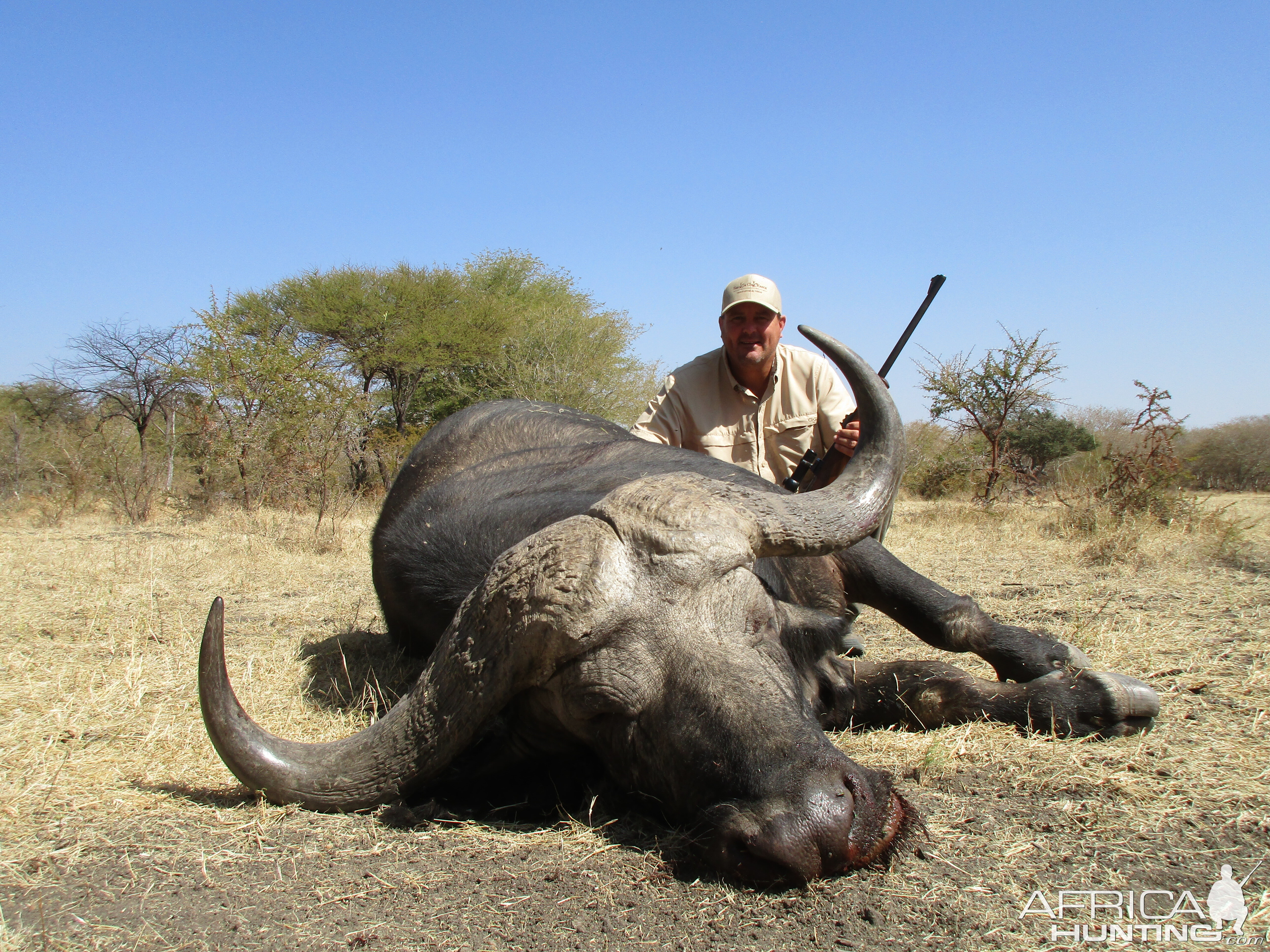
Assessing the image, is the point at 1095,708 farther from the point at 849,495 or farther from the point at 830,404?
the point at 830,404

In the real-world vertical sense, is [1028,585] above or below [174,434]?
below

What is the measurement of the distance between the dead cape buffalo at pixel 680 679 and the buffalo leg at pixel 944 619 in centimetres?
16

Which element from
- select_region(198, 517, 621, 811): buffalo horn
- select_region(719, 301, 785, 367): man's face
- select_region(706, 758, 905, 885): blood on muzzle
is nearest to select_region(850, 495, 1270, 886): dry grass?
select_region(706, 758, 905, 885): blood on muzzle

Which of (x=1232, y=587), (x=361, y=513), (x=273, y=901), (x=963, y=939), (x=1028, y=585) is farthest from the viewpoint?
(x=361, y=513)

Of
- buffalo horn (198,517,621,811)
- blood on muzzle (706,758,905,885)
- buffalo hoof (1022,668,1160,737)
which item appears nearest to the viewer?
blood on muzzle (706,758,905,885)

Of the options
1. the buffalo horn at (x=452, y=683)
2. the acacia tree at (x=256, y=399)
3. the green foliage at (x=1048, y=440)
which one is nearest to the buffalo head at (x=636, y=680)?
the buffalo horn at (x=452, y=683)

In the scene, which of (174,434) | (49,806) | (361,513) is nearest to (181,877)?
(49,806)

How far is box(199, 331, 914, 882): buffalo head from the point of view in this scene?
193cm

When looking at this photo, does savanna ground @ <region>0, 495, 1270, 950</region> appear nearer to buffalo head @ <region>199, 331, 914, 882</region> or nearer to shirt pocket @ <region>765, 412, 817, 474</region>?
buffalo head @ <region>199, 331, 914, 882</region>

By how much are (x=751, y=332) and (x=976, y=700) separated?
2.72m

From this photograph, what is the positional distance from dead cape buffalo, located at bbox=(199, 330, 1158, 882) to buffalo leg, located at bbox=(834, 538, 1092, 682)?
0.52ft

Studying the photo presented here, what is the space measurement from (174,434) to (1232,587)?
59.2 feet

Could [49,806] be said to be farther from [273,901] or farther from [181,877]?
[273,901]

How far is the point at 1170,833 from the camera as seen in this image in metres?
2.11
